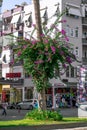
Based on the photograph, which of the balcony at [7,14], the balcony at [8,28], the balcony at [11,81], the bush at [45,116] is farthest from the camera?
the balcony at [7,14]

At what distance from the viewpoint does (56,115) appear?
2478 cm

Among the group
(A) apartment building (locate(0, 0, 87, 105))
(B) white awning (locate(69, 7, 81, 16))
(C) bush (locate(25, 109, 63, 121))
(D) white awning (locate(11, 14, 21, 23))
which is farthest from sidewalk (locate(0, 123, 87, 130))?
(D) white awning (locate(11, 14, 21, 23))

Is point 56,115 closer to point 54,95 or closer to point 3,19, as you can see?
point 54,95

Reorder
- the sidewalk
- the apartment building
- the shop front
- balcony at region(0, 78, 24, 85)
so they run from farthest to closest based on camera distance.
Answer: balcony at region(0, 78, 24, 85) → the apartment building → the shop front → the sidewalk

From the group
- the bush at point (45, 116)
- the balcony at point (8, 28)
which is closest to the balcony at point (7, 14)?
the balcony at point (8, 28)

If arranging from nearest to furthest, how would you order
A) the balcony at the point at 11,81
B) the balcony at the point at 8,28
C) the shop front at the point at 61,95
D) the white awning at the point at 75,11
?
the shop front at the point at 61,95, the white awning at the point at 75,11, the balcony at the point at 11,81, the balcony at the point at 8,28

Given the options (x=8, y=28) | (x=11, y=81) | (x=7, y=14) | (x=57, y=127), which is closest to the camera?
(x=57, y=127)

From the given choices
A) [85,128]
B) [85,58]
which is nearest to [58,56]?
[85,128]

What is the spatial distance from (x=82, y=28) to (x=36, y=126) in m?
51.4

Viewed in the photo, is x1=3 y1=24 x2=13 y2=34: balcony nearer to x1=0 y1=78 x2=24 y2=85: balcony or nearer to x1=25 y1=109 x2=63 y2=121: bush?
x1=0 y1=78 x2=24 y2=85: balcony

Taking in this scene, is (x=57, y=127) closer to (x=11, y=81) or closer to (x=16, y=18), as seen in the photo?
(x=11, y=81)

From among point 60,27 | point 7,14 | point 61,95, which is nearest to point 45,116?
point 60,27

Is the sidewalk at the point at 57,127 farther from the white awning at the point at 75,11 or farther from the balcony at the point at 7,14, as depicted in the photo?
the balcony at the point at 7,14

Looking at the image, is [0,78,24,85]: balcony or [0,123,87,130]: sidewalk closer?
[0,123,87,130]: sidewalk
